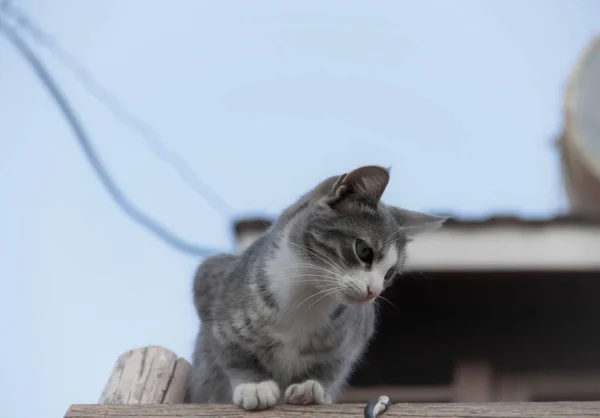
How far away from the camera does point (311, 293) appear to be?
2.94 m

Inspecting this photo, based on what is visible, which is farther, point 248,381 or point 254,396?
point 248,381

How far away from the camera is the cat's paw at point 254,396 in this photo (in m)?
2.50

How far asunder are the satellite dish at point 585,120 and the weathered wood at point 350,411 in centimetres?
301

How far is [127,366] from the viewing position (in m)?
2.87

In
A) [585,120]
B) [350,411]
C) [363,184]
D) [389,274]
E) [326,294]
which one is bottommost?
[350,411]

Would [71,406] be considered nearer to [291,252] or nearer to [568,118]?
[291,252]

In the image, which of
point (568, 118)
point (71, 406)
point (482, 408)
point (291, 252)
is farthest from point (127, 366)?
point (568, 118)

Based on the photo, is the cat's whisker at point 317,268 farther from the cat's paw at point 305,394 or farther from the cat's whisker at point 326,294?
the cat's paw at point 305,394

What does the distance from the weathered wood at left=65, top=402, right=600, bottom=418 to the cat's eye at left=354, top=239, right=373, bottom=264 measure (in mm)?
576

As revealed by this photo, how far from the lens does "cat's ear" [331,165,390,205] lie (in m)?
2.73

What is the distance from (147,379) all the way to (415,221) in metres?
1.12

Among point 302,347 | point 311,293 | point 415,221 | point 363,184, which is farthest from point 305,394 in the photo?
point 415,221

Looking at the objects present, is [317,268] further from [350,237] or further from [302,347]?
[302,347]

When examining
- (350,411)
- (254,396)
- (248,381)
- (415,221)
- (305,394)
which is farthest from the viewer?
(415,221)
